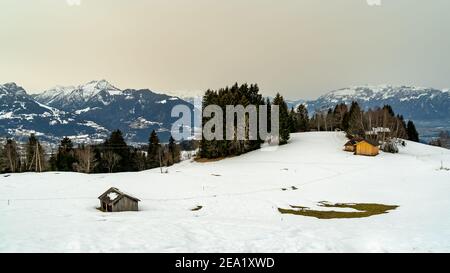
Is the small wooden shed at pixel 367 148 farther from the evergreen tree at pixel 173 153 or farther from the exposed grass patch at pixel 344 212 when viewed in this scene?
the evergreen tree at pixel 173 153

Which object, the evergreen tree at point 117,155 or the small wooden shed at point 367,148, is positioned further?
the evergreen tree at point 117,155

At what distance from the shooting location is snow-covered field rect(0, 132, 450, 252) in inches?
840

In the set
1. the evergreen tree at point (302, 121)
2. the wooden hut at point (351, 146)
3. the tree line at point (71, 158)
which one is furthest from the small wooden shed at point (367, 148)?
the evergreen tree at point (302, 121)

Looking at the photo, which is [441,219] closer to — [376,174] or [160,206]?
[160,206]

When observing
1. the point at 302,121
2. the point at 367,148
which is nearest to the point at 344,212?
the point at 367,148

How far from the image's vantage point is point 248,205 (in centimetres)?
4966

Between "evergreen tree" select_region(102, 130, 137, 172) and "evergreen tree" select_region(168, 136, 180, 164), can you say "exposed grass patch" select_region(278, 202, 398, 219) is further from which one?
"evergreen tree" select_region(168, 136, 180, 164)

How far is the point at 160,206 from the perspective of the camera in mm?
49938

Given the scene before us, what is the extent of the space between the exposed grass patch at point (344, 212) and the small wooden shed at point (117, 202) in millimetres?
19040

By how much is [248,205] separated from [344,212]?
40.9ft

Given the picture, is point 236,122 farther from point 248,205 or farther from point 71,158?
point 248,205

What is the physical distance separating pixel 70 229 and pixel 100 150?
3806 inches

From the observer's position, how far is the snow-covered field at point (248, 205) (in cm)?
2133
